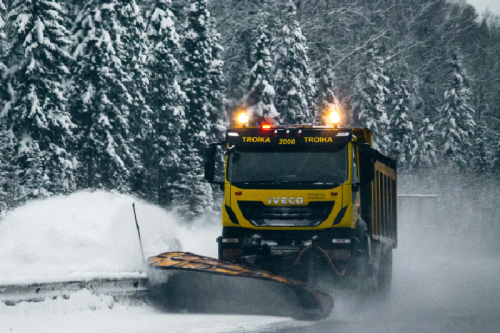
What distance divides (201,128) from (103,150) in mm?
10121

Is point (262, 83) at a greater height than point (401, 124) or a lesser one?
greater

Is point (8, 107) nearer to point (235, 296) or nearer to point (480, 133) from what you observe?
point (235, 296)

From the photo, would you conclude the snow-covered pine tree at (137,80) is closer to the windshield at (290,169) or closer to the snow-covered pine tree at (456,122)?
the windshield at (290,169)

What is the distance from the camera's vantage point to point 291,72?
159 ft

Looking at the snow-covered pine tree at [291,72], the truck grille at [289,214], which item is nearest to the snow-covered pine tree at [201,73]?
the snow-covered pine tree at [291,72]

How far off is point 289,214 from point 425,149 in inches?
2716

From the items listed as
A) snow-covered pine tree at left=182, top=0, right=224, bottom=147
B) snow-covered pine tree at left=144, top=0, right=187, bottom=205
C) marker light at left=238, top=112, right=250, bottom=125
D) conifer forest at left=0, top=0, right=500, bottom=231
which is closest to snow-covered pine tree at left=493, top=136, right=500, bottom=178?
conifer forest at left=0, top=0, right=500, bottom=231

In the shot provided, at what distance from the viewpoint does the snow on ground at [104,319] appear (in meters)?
8.60

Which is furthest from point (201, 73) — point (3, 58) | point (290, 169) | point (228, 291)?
point (228, 291)

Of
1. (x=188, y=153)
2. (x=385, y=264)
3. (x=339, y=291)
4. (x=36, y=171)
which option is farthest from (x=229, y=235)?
(x=188, y=153)

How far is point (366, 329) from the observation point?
9.90 meters

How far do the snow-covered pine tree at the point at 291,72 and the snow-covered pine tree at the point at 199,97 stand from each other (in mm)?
3691

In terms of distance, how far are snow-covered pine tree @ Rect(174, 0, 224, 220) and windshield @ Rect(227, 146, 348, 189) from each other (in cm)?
3121

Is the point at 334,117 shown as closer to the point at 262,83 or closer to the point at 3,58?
the point at 3,58
